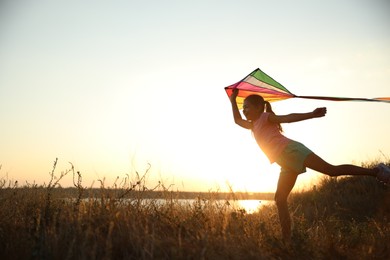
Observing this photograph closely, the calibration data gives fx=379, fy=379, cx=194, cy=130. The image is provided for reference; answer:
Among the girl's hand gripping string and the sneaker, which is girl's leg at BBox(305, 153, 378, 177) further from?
the girl's hand gripping string

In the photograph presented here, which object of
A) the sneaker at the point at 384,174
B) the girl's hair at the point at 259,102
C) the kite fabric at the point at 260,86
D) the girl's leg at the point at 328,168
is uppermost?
the kite fabric at the point at 260,86

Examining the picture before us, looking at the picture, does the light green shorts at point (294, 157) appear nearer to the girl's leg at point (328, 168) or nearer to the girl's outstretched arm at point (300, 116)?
the girl's leg at point (328, 168)

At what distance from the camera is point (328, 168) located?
5133mm

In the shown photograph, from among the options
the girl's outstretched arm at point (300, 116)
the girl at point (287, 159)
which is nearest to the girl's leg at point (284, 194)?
the girl at point (287, 159)

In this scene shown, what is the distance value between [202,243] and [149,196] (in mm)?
2096

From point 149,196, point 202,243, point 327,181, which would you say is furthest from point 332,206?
point 202,243

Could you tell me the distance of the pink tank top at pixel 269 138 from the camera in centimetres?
540

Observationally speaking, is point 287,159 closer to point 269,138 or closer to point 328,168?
point 269,138

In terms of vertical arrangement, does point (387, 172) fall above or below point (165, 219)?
above

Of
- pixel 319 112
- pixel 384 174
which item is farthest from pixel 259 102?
pixel 384 174

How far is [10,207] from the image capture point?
5586mm

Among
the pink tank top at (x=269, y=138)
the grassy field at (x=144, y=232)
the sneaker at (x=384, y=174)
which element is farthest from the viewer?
the pink tank top at (x=269, y=138)

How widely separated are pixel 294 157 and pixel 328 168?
47 centimetres

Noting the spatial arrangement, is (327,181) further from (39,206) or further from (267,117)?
(39,206)
